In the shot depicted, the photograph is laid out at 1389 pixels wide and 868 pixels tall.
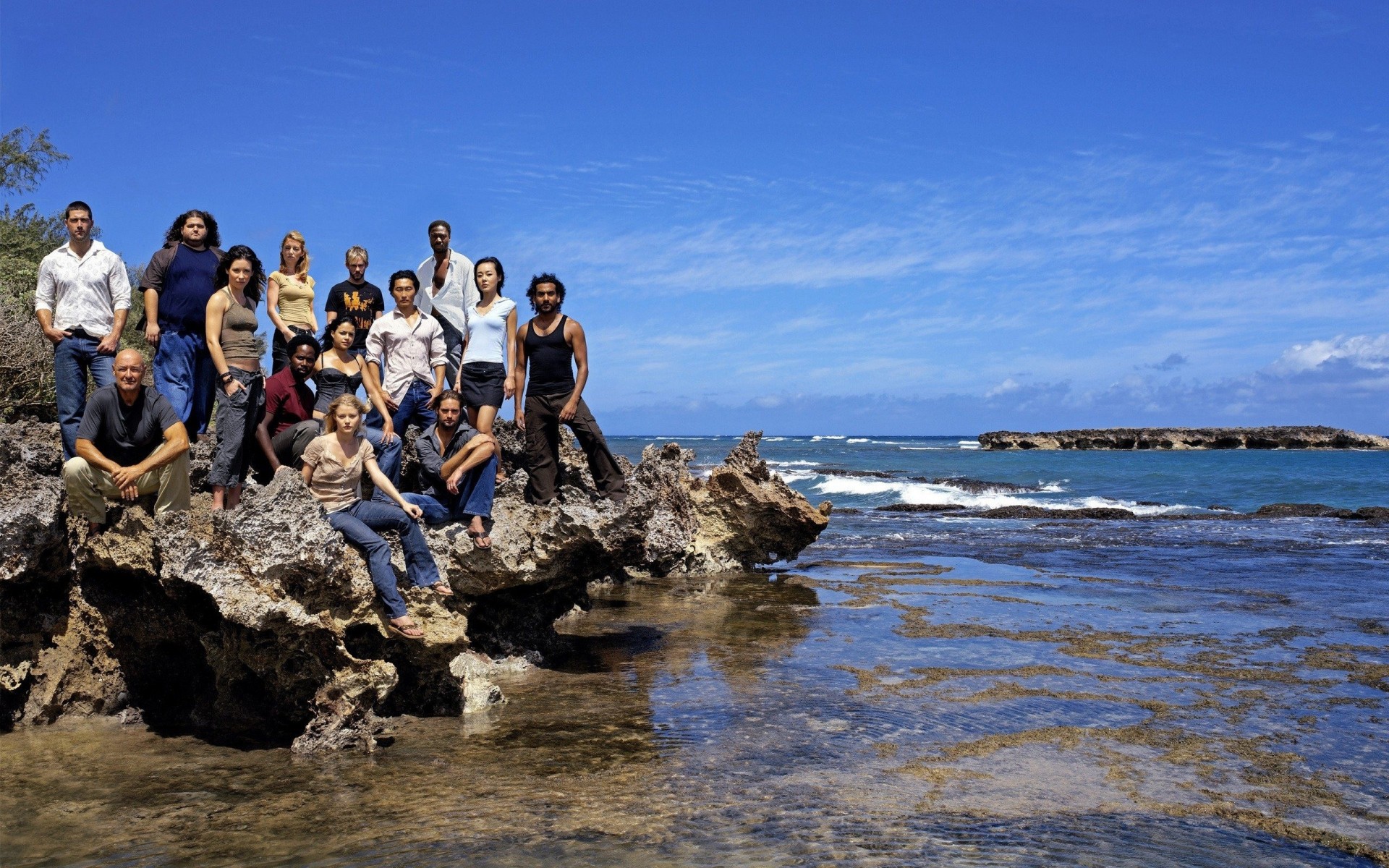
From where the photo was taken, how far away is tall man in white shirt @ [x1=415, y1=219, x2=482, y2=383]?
29.7 ft

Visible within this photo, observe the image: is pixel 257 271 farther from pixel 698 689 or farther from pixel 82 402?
pixel 698 689

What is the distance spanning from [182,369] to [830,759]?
5563mm

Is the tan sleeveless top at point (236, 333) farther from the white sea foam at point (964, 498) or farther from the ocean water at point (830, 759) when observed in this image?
the white sea foam at point (964, 498)

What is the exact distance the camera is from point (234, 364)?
7.38 metres

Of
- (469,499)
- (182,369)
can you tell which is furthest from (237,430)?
(469,499)

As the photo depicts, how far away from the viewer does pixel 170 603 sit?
6.73m

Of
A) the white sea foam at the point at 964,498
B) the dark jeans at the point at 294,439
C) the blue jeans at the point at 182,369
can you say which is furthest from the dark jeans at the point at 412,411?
the white sea foam at the point at 964,498

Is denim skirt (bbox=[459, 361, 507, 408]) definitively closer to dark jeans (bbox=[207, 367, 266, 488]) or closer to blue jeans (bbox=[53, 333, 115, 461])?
dark jeans (bbox=[207, 367, 266, 488])

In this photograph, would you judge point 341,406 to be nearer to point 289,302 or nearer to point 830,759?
point 289,302

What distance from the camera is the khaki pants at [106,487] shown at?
20.6 ft

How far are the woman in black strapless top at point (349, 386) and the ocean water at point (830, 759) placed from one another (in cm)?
209

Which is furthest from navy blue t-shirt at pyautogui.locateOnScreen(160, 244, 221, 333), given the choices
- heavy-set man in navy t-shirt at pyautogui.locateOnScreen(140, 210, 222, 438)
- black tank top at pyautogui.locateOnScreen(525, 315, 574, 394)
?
black tank top at pyautogui.locateOnScreen(525, 315, 574, 394)

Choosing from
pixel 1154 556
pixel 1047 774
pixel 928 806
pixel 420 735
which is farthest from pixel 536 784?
pixel 1154 556

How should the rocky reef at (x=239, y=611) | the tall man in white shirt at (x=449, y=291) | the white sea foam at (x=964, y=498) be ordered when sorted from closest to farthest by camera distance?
the rocky reef at (x=239, y=611) < the tall man in white shirt at (x=449, y=291) < the white sea foam at (x=964, y=498)
